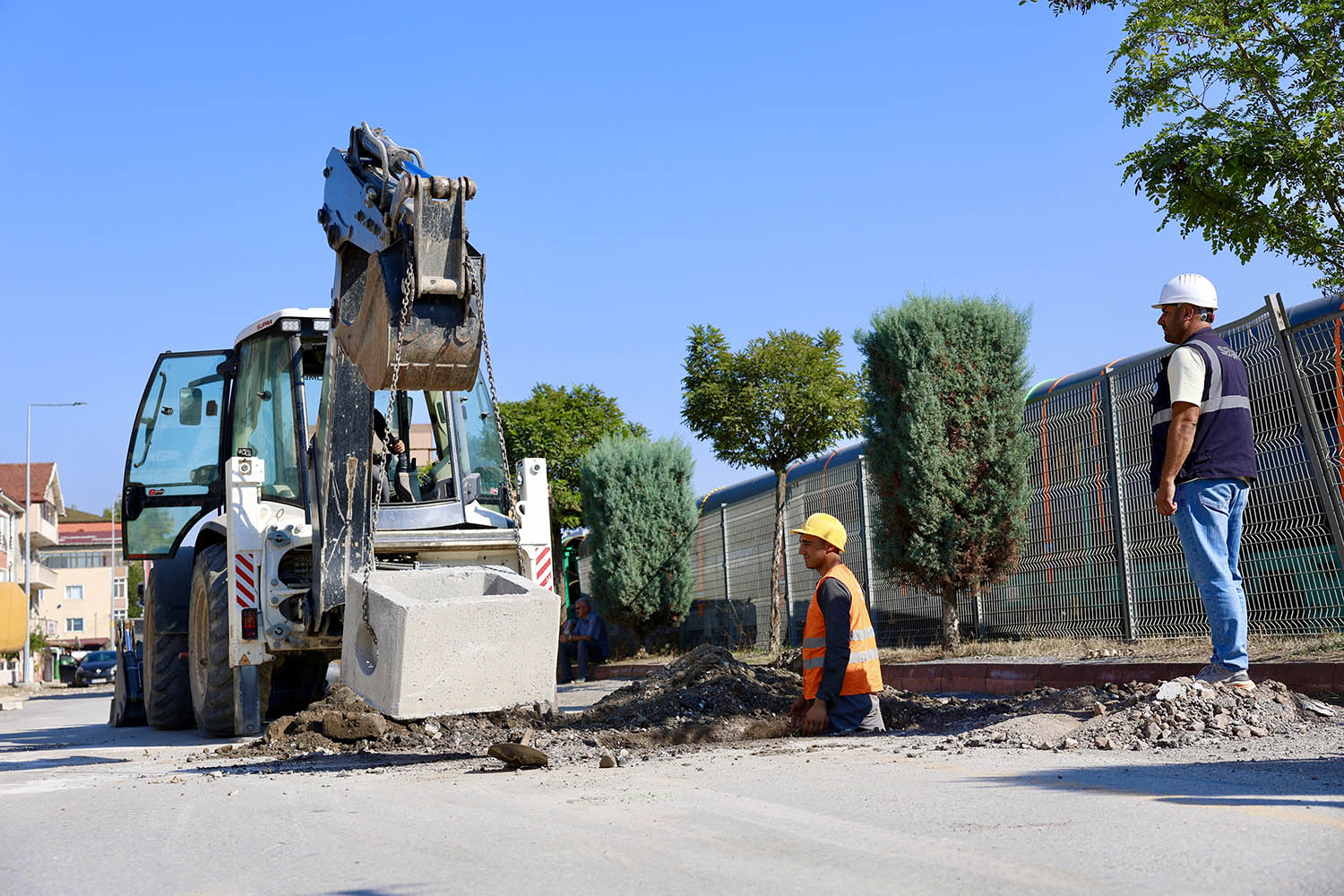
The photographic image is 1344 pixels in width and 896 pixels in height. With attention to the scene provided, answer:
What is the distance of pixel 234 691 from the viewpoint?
963 centimetres

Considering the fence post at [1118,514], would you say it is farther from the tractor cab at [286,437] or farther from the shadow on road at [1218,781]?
the shadow on road at [1218,781]

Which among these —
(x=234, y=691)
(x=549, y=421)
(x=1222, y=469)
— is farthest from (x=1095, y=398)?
(x=549, y=421)

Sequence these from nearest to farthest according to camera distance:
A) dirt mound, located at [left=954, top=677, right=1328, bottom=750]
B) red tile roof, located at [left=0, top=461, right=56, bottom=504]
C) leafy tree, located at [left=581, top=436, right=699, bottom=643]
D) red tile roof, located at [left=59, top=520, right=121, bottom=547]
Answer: dirt mound, located at [left=954, top=677, right=1328, bottom=750]
leafy tree, located at [left=581, top=436, right=699, bottom=643]
red tile roof, located at [left=0, top=461, right=56, bottom=504]
red tile roof, located at [left=59, top=520, right=121, bottom=547]


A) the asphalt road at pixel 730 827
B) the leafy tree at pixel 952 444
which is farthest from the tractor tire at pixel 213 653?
the leafy tree at pixel 952 444

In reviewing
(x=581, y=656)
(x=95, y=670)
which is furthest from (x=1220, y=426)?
(x=95, y=670)

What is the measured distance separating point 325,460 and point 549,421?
1585cm

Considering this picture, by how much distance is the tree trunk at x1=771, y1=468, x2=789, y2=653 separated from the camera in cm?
1773

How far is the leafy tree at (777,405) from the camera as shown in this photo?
17.8 m

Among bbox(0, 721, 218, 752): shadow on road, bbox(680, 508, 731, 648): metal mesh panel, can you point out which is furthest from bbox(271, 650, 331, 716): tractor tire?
bbox(680, 508, 731, 648): metal mesh panel

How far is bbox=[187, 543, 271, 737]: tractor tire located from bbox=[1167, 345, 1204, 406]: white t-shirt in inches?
261

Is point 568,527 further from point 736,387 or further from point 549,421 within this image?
point 736,387

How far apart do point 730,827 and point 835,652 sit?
2870mm

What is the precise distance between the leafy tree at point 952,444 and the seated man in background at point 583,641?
755 cm

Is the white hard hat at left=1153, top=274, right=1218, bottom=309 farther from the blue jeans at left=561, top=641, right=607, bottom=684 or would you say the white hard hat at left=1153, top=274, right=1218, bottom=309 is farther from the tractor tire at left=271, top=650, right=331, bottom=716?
the blue jeans at left=561, top=641, right=607, bottom=684
